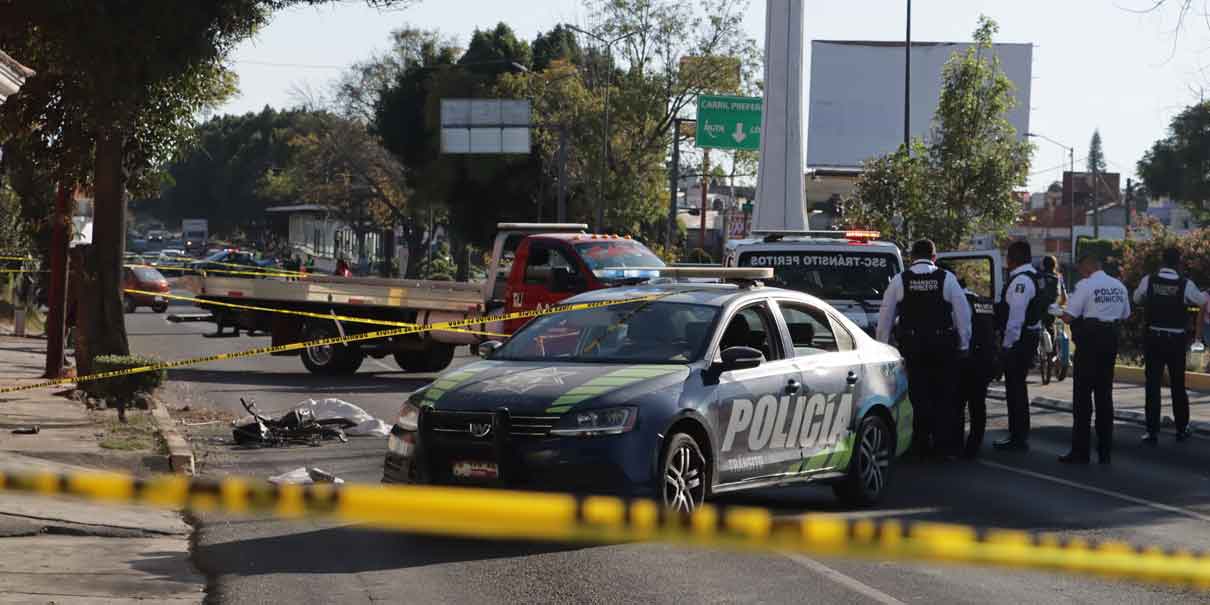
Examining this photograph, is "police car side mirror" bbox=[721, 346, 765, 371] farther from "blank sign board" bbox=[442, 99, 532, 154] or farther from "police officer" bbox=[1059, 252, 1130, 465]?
"blank sign board" bbox=[442, 99, 532, 154]

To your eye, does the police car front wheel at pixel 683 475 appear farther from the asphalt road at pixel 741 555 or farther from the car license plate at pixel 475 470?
the car license plate at pixel 475 470

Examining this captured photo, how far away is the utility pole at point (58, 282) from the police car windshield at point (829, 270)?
26.6 feet

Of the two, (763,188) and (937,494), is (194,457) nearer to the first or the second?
(937,494)

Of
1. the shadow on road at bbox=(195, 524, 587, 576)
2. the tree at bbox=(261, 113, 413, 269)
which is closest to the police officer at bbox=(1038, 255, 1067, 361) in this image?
the shadow on road at bbox=(195, 524, 587, 576)

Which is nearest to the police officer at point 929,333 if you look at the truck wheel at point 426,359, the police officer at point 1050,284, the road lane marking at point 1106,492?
the road lane marking at point 1106,492

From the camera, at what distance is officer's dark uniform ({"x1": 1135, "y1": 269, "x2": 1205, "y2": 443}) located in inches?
618

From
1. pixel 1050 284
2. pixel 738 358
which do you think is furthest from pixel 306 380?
pixel 738 358

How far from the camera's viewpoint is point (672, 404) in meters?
9.45

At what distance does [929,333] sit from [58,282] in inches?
443

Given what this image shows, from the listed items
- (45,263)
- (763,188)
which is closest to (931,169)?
(763,188)

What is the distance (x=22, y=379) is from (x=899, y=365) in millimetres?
13510

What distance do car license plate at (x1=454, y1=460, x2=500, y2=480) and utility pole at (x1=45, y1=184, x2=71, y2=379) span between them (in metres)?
11.5

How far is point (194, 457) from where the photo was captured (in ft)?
45.1

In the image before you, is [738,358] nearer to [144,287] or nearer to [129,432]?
[129,432]
